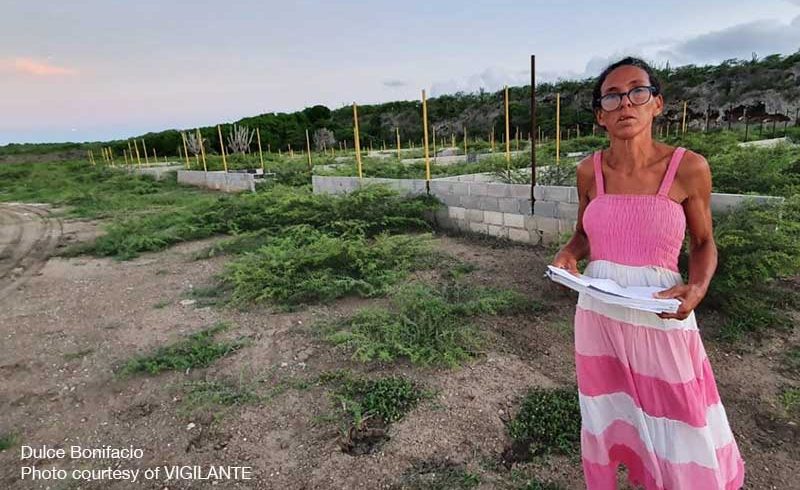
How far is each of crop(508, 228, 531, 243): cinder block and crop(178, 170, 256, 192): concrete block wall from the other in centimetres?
765

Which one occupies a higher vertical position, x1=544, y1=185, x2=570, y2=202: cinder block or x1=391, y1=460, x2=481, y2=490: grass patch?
x1=544, y1=185, x2=570, y2=202: cinder block

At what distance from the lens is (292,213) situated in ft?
21.0

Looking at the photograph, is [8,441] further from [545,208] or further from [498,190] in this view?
[498,190]

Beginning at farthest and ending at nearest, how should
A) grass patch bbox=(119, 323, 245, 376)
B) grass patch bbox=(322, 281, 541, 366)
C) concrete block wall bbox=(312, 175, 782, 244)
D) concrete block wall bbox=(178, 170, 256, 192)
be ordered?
concrete block wall bbox=(178, 170, 256, 192)
concrete block wall bbox=(312, 175, 782, 244)
grass patch bbox=(119, 323, 245, 376)
grass patch bbox=(322, 281, 541, 366)

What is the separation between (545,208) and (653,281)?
3.91 meters

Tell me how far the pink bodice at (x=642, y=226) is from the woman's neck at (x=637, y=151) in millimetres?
A: 52

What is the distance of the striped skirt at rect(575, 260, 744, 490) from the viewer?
1143mm

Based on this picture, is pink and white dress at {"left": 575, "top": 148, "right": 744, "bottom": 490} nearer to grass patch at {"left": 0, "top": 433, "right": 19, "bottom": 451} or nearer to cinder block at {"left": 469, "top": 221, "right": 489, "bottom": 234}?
grass patch at {"left": 0, "top": 433, "right": 19, "bottom": 451}

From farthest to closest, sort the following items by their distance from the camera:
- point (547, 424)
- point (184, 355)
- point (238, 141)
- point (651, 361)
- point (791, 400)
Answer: point (238, 141), point (184, 355), point (791, 400), point (547, 424), point (651, 361)

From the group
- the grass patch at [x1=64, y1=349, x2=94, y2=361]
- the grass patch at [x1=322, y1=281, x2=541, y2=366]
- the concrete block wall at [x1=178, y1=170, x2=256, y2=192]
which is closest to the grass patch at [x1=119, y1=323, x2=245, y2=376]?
the grass patch at [x1=64, y1=349, x2=94, y2=361]

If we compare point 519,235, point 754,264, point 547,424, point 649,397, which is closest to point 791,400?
point 754,264

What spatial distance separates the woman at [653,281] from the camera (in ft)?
3.73

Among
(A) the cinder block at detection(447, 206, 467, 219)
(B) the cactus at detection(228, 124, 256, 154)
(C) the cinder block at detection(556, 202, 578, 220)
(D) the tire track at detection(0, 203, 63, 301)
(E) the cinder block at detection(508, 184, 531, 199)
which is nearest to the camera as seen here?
(C) the cinder block at detection(556, 202, 578, 220)

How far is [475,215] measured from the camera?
579cm
